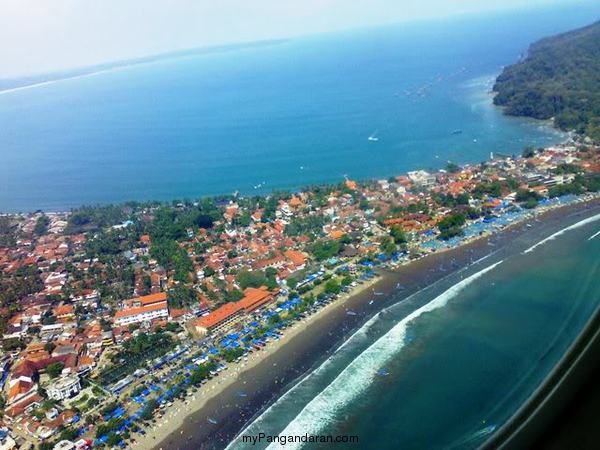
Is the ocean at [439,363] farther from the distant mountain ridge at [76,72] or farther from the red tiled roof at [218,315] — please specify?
the distant mountain ridge at [76,72]

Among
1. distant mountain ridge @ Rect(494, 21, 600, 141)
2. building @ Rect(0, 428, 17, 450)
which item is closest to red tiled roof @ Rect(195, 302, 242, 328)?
building @ Rect(0, 428, 17, 450)

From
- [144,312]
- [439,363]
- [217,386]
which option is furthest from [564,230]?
[144,312]

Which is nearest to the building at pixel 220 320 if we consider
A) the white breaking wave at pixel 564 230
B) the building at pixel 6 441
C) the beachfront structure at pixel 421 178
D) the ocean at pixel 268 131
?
the building at pixel 6 441

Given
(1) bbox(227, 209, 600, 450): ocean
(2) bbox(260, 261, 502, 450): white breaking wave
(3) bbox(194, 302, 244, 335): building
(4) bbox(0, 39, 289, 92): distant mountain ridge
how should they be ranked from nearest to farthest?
(1) bbox(227, 209, 600, 450): ocean < (2) bbox(260, 261, 502, 450): white breaking wave < (3) bbox(194, 302, 244, 335): building < (4) bbox(0, 39, 289, 92): distant mountain ridge

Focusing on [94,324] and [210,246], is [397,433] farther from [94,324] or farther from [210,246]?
[210,246]

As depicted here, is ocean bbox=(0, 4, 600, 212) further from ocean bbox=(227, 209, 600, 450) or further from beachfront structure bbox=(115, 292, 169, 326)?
ocean bbox=(227, 209, 600, 450)

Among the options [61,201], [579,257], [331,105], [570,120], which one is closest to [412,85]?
[331,105]
